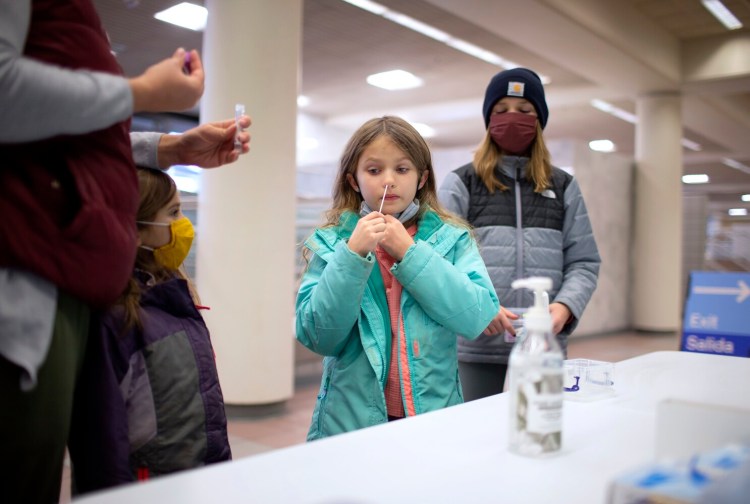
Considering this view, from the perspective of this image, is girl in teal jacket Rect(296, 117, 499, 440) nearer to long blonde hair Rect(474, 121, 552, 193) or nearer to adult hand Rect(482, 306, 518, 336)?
adult hand Rect(482, 306, 518, 336)

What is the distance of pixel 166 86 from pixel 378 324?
0.71m

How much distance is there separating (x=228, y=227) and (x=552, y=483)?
343 centimetres

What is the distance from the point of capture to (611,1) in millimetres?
6531

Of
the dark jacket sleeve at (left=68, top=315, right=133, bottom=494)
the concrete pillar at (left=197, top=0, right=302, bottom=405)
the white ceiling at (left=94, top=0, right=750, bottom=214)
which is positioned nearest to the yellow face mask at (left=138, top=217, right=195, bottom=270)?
the dark jacket sleeve at (left=68, top=315, right=133, bottom=494)

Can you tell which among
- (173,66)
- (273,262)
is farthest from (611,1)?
(173,66)

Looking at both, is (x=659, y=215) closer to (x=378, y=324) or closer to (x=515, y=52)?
(x=515, y=52)

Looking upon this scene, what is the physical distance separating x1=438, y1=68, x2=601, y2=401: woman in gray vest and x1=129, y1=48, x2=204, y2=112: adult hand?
115 cm

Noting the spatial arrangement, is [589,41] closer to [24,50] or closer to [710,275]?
[710,275]

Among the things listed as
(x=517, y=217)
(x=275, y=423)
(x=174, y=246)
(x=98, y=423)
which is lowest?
(x=275, y=423)

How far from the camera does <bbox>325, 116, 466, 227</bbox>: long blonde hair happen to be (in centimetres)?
154

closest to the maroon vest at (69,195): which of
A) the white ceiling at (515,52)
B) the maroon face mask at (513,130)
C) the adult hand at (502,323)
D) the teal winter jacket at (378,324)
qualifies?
the teal winter jacket at (378,324)

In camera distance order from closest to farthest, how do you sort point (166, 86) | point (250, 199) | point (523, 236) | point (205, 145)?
1. point (166, 86)
2. point (205, 145)
3. point (523, 236)
4. point (250, 199)

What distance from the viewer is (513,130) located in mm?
1965

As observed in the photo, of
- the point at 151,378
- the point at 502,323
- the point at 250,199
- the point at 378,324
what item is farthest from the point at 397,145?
the point at 250,199
